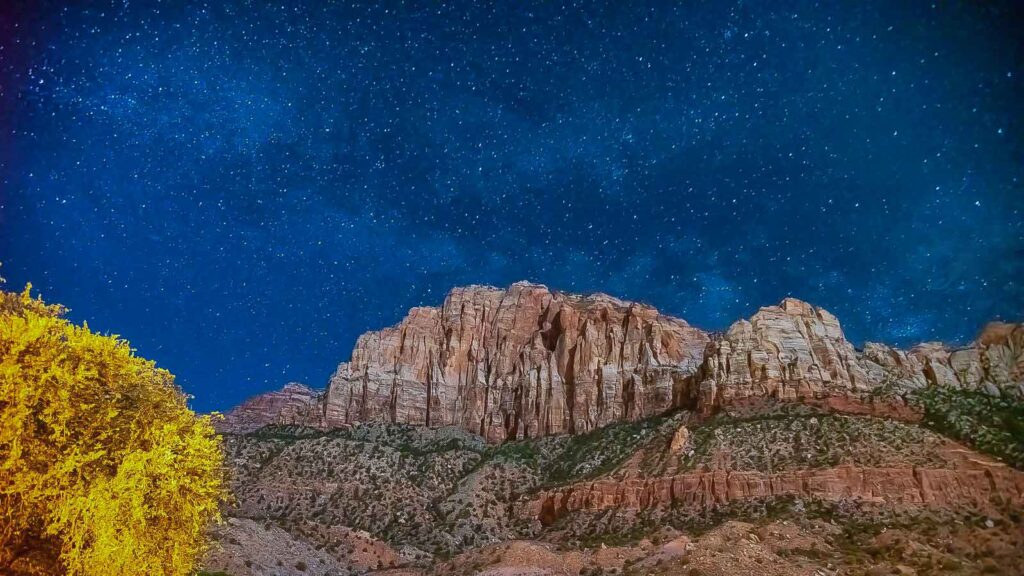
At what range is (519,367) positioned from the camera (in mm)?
127625

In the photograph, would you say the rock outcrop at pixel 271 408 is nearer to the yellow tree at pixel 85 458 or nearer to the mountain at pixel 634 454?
the mountain at pixel 634 454

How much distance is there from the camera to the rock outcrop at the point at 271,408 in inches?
4958

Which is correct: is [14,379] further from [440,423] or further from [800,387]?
[440,423]

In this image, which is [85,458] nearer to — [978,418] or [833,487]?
[833,487]

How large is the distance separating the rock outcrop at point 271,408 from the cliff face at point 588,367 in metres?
0.59

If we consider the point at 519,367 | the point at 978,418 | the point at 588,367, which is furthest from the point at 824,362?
the point at 519,367

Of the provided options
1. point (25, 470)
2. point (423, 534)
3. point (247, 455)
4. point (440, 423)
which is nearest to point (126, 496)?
point (25, 470)

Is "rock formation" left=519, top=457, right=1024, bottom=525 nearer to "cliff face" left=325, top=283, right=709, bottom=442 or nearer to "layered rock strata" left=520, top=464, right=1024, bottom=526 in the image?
"layered rock strata" left=520, top=464, right=1024, bottom=526

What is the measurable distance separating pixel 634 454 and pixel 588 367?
37.2 m

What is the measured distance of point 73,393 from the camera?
1449 centimetres

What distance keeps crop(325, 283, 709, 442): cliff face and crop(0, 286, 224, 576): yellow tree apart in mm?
92451

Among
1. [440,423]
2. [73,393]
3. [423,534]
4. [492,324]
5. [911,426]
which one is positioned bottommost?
[423,534]

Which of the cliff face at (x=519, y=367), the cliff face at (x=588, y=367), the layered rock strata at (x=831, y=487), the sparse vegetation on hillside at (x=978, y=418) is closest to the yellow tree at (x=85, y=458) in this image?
the layered rock strata at (x=831, y=487)

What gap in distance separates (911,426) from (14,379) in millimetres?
84627
